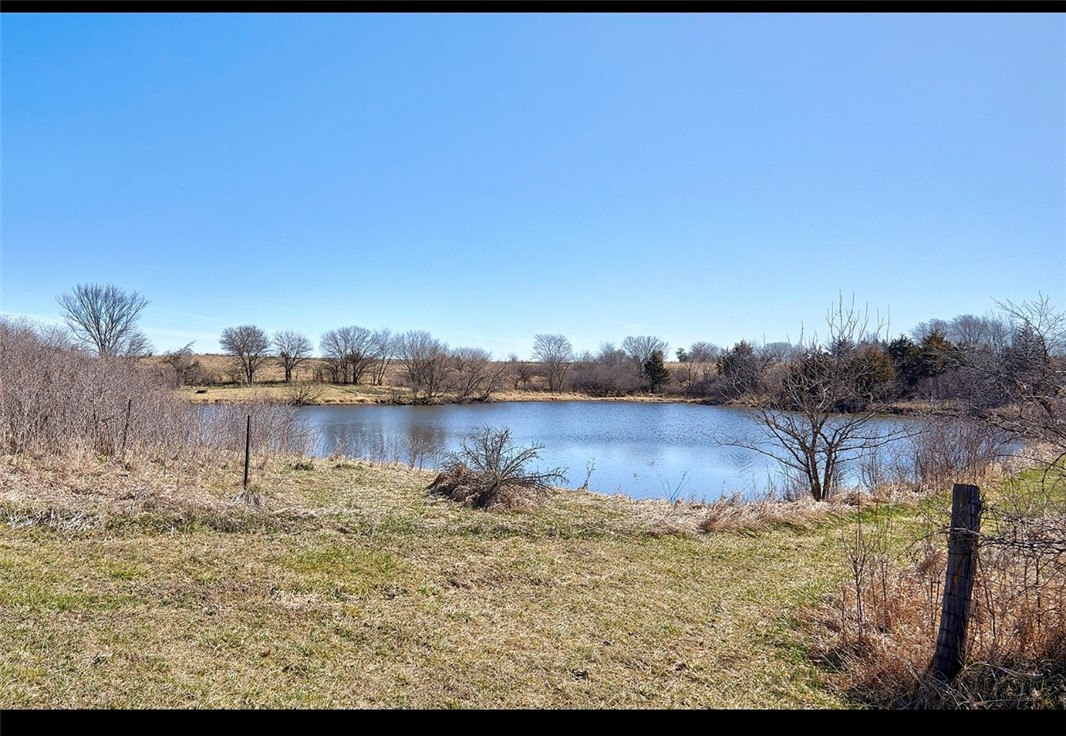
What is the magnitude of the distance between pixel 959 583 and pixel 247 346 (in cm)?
5111

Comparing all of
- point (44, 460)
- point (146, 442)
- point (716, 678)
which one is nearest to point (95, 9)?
point (716, 678)

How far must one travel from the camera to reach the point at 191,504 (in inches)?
238

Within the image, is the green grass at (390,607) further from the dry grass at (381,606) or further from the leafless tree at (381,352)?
the leafless tree at (381,352)

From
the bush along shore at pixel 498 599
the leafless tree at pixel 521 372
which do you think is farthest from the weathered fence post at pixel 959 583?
the leafless tree at pixel 521 372

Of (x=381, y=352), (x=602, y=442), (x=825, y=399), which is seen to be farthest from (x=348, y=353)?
(x=825, y=399)

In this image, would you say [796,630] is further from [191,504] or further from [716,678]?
[191,504]

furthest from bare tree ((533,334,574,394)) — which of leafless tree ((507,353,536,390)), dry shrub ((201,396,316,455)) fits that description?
dry shrub ((201,396,316,455))

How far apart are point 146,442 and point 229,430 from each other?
1.69 m

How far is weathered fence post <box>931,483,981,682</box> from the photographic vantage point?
9.76 feet

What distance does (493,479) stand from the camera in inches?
314

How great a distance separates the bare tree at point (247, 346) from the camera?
46500 mm

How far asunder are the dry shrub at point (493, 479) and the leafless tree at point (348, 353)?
43.4 meters

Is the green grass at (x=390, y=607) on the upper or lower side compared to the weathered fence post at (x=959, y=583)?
lower
